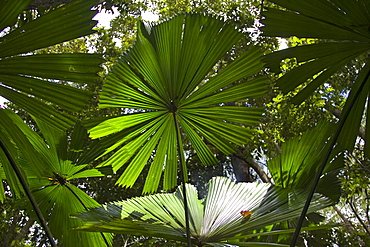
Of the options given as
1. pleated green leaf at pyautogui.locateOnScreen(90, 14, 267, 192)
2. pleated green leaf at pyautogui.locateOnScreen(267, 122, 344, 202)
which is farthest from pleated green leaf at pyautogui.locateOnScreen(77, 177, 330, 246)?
pleated green leaf at pyautogui.locateOnScreen(267, 122, 344, 202)

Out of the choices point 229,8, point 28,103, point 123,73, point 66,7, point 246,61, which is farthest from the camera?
point 229,8

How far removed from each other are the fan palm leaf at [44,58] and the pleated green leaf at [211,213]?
499mm

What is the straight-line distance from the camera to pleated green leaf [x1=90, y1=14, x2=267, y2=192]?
5.32ft

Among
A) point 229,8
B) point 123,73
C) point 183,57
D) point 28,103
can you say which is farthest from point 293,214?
point 229,8

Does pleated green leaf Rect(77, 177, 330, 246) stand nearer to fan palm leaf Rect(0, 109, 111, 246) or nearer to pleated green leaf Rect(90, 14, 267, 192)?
pleated green leaf Rect(90, 14, 267, 192)

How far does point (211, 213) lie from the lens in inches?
78.6

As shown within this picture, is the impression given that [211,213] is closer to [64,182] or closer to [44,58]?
[64,182]

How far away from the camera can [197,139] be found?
198cm

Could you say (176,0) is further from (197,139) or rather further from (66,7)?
(66,7)

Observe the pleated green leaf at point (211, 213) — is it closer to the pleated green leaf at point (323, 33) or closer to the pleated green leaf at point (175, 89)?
the pleated green leaf at point (175, 89)

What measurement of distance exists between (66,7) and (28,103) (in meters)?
0.37

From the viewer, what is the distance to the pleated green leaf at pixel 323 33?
1241mm

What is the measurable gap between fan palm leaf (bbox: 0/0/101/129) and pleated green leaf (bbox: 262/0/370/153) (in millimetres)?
630

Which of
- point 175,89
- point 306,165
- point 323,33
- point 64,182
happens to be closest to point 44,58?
point 175,89
